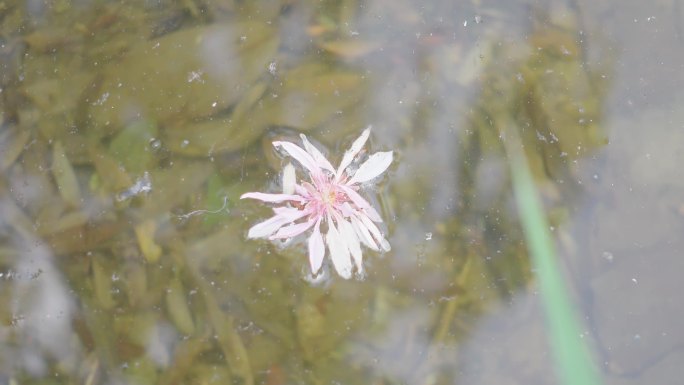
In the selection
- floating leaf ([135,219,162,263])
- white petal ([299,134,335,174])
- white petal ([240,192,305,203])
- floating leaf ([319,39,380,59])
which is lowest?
floating leaf ([135,219,162,263])

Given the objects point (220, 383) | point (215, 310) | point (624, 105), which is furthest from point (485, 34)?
point (220, 383)

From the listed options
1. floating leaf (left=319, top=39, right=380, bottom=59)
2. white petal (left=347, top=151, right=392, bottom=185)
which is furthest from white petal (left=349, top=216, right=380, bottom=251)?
floating leaf (left=319, top=39, right=380, bottom=59)

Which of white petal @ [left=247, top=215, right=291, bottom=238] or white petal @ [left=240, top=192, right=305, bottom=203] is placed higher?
white petal @ [left=240, top=192, right=305, bottom=203]

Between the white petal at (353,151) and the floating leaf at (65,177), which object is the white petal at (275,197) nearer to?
the white petal at (353,151)

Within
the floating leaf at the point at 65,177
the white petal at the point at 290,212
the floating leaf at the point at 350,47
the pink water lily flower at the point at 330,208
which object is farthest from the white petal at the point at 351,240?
the floating leaf at the point at 65,177

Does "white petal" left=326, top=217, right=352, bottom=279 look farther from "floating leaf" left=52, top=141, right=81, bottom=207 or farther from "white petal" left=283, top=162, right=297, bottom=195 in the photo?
"floating leaf" left=52, top=141, right=81, bottom=207
